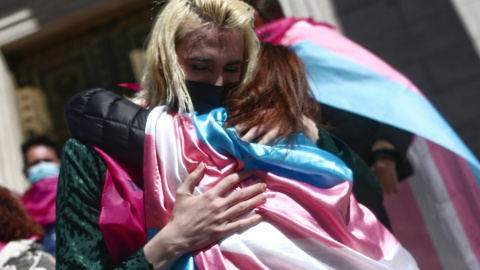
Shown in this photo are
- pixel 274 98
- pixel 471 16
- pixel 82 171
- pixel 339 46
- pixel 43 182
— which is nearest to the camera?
pixel 82 171

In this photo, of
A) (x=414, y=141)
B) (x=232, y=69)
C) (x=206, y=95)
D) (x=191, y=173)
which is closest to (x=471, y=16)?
(x=414, y=141)

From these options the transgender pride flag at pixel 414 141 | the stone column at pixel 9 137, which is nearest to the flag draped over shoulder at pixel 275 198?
the transgender pride flag at pixel 414 141

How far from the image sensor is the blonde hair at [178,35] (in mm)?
1614

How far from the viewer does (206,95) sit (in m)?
1.62

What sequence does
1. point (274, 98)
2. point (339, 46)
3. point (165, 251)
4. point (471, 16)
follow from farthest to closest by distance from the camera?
1. point (471, 16)
2. point (339, 46)
3. point (274, 98)
4. point (165, 251)

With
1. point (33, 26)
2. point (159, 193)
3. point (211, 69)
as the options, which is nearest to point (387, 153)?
point (211, 69)

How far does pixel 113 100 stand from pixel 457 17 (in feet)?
8.99

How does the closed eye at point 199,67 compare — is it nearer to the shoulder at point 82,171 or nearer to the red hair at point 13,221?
the shoulder at point 82,171

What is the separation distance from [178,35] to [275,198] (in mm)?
554

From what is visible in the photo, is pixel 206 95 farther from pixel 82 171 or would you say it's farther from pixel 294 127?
pixel 82 171

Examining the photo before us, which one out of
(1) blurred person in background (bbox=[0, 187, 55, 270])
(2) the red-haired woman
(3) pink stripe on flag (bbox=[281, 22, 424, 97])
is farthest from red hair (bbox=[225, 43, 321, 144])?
(1) blurred person in background (bbox=[0, 187, 55, 270])

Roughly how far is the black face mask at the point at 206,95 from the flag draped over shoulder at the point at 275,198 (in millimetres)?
70

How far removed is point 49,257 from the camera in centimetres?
217

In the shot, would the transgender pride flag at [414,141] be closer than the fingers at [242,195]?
No
